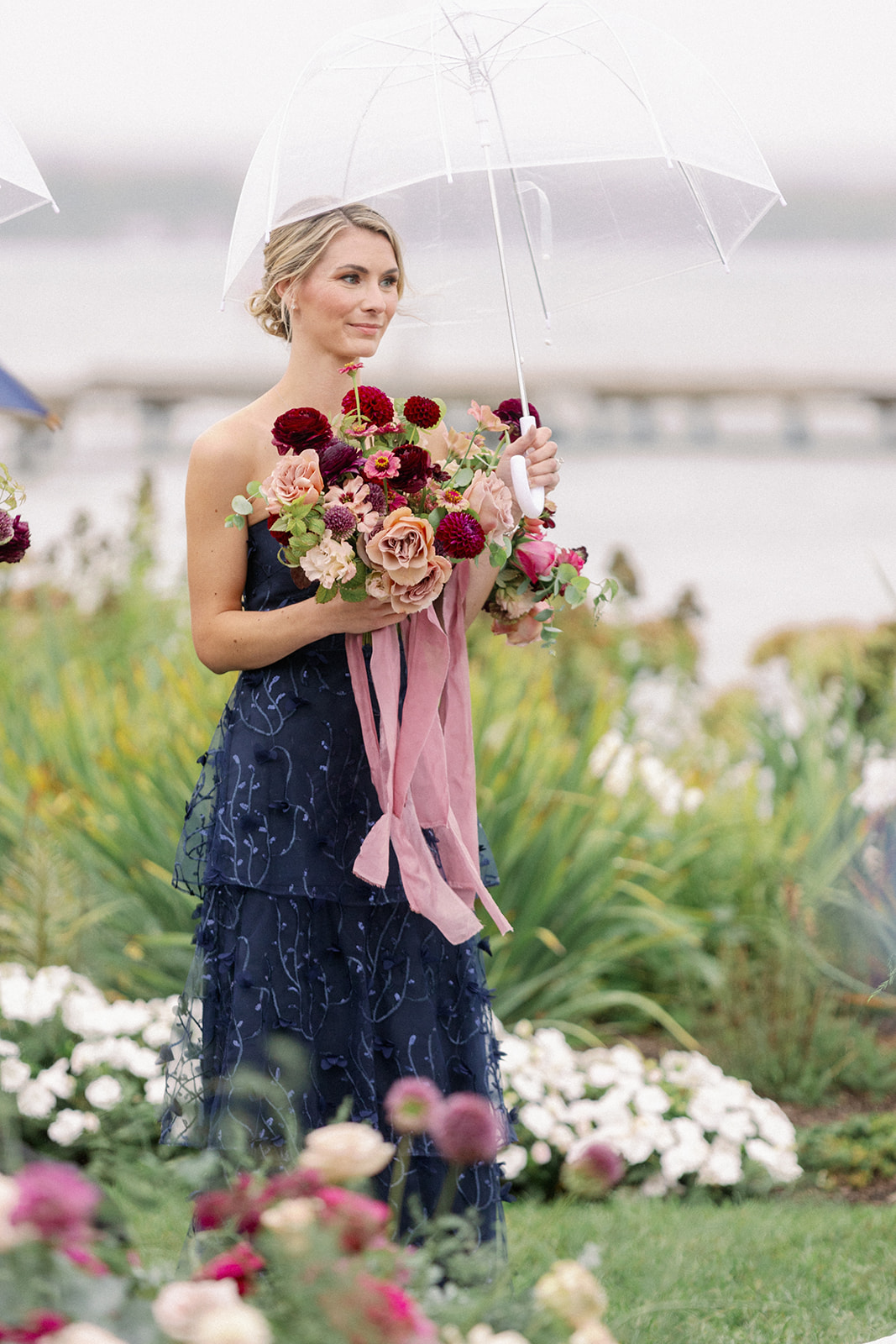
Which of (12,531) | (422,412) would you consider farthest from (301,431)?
(12,531)

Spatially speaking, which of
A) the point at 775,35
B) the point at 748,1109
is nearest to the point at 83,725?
the point at 748,1109

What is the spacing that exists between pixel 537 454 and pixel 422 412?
218mm

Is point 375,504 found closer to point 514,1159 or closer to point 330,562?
point 330,562

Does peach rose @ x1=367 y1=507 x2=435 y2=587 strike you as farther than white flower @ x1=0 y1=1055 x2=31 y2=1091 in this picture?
No

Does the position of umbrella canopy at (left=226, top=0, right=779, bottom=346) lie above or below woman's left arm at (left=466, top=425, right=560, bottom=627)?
above

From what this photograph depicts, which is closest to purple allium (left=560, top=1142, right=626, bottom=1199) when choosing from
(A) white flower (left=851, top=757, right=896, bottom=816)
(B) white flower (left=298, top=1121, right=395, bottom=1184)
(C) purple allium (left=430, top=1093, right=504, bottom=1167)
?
(C) purple allium (left=430, top=1093, right=504, bottom=1167)

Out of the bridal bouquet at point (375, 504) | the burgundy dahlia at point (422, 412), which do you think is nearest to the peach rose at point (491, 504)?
the bridal bouquet at point (375, 504)

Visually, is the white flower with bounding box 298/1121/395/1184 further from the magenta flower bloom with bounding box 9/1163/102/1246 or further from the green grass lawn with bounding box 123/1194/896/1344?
the green grass lawn with bounding box 123/1194/896/1344

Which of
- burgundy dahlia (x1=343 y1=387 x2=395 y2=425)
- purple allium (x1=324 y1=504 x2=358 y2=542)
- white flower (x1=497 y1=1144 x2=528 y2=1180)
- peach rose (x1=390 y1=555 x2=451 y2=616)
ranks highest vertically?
burgundy dahlia (x1=343 y1=387 x2=395 y2=425)

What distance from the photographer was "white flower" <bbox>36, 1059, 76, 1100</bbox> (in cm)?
321

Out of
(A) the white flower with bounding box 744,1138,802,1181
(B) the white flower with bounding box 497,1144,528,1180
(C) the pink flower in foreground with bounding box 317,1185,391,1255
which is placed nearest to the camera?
(C) the pink flower in foreground with bounding box 317,1185,391,1255

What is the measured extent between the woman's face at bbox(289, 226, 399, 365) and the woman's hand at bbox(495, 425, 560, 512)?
31 cm

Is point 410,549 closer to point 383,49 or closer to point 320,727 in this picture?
point 320,727

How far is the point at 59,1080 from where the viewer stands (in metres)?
3.23
